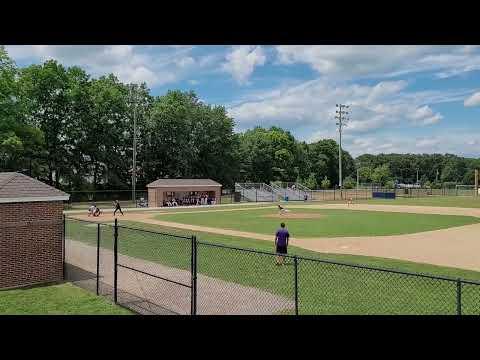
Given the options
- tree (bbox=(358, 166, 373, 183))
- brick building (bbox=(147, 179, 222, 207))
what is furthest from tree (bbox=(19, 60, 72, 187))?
tree (bbox=(358, 166, 373, 183))

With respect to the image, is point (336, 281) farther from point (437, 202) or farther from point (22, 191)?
point (437, 202)

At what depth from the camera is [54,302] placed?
11.0 m

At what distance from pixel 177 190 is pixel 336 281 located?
4223cm

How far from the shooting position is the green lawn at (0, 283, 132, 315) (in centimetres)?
1014

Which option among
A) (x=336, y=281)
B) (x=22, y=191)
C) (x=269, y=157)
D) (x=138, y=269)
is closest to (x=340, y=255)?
(x=336, y=281)

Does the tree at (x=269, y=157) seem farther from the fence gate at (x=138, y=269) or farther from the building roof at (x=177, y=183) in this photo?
the fence gate at (x=138, y=269)

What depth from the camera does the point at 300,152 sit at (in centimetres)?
12038

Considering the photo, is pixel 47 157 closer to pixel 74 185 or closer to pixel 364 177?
pixel 74 185

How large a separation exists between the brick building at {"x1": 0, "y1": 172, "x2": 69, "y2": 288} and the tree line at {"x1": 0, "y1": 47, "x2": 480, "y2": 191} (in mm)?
31667

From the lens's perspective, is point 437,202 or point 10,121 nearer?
point 10,121

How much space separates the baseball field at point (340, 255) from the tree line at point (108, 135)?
1033 inches

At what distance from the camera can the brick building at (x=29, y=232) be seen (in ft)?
41.8
